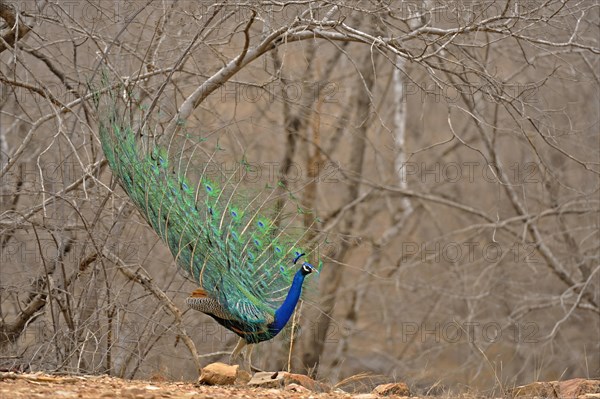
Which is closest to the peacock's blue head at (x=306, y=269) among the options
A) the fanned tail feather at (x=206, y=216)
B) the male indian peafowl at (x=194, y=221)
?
the male indian peafowl at (x=194, y=221)

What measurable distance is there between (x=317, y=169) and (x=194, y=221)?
5921 mm

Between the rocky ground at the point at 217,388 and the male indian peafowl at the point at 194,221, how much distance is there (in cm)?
49

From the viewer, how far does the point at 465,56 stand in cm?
782

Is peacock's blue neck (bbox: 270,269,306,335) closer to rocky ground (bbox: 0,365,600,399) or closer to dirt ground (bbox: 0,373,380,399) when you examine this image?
rocky ground (bbox: 0,365,600,399)

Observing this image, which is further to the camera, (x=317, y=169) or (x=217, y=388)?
(x=317, y=169)

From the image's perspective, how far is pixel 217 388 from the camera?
20.1 feet

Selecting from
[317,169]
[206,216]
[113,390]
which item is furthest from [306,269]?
[317,169]

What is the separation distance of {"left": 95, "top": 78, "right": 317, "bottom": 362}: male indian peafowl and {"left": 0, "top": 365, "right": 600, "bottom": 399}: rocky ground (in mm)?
495

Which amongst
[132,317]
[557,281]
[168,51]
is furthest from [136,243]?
[557,281]

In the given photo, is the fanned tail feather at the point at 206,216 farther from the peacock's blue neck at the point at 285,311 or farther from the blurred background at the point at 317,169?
the blurred background at the point at 317,169

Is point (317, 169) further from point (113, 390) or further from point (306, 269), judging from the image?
point (113, 390)

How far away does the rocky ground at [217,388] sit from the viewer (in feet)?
17.3

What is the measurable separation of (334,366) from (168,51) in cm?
624

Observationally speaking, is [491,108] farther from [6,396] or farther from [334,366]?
[6,396]
